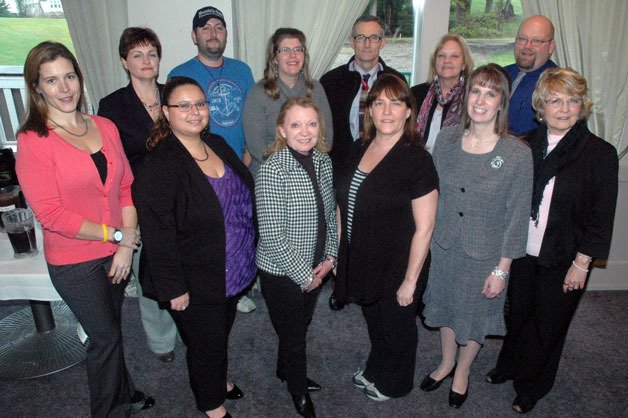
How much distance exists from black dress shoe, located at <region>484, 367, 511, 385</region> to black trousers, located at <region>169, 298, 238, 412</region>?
141 cm

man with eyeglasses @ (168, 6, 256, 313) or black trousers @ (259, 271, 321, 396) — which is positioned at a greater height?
man with eyeglasses @ (168, 6, 256, 313)

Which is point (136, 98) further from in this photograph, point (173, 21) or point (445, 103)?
point (445, 103)

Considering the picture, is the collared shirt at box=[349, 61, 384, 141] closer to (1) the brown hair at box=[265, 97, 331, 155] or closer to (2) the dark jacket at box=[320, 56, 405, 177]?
(2) the dark jacket at box=[320, 56, 405, 177]

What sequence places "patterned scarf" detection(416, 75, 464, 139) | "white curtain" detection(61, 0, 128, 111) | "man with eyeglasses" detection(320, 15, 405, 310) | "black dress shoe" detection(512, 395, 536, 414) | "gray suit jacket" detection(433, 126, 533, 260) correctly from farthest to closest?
1. "white curtain" detection(61, 0, 128, 111)
2. "man with eyeglasses" detection(320, 15, 405, 310)
3. "patterned scarf" detection(416, 75, 464, 139)
4. "black dress shoe" detection(512, 395, 536, 414)
5. "gray suit jacket" detection(433, 126, 533, 260)

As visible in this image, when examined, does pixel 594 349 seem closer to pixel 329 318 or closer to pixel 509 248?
pixel 509 248

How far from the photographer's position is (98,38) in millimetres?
3217

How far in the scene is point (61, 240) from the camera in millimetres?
1819

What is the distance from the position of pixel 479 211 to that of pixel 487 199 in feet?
0.20

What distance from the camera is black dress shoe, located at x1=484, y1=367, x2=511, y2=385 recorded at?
8.29ft

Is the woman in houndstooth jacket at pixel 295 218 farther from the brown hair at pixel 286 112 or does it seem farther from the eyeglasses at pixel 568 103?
the eyeglasses at pixel 568 103

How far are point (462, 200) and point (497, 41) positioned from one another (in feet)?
7.13

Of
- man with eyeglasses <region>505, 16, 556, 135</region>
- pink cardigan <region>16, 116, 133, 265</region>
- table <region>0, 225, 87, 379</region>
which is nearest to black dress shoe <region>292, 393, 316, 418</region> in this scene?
pink cardigan <region>16, 116, 133, 265</region>

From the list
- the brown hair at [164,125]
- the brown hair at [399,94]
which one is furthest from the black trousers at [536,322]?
the brown hair at [164,125]

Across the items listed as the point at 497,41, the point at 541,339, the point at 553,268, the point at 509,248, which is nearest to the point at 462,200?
the point at 509,248
